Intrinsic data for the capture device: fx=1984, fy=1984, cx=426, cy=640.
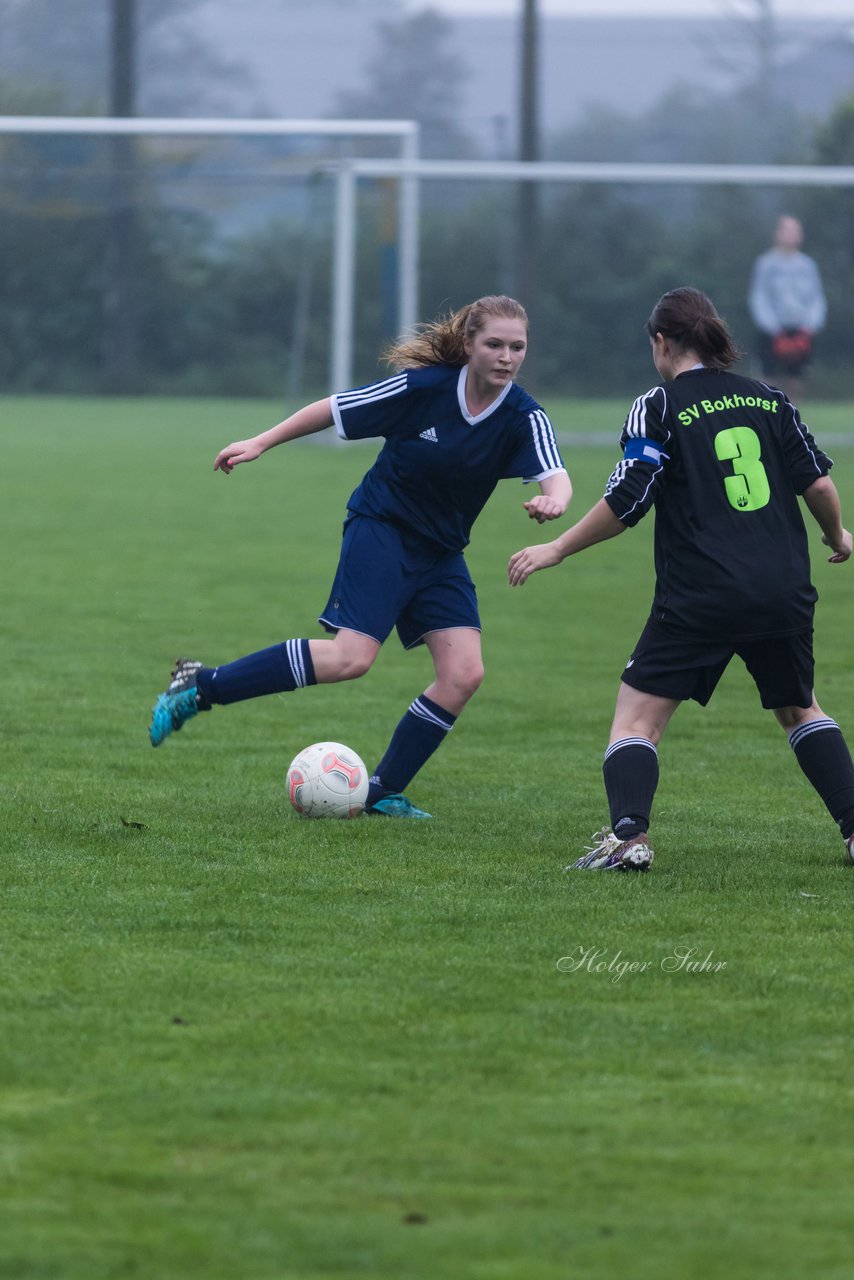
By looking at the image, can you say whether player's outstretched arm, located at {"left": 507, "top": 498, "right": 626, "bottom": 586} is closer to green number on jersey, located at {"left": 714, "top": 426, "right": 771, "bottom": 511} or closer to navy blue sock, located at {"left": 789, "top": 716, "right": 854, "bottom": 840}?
green number on jersey, located at {"left": 714, "top": 426, "right": 771, "bottom": 511}

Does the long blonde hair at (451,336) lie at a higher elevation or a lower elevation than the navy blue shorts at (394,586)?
higher

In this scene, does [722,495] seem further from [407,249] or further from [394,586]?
[407,249]

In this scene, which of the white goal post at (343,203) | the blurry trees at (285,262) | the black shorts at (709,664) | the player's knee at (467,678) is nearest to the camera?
the black shorts at (709,664)

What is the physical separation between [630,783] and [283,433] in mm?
1455

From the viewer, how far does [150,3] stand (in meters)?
49.2

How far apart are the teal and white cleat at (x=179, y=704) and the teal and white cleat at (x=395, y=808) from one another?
0.59 m

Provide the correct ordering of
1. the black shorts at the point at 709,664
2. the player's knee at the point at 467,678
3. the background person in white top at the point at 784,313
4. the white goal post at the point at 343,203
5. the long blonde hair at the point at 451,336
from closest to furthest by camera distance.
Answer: the black shorts at the point at 709,664
the long blonde hair at the point at 451,336
the player's knee at the point at 467,678
the background person in white top at the point at 784,313
the white goal post at the point at 343,203

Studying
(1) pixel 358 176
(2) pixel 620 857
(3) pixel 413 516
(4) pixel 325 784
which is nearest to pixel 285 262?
(1) pixel 358 176

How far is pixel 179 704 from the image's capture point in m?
5.88

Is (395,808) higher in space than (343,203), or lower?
lower

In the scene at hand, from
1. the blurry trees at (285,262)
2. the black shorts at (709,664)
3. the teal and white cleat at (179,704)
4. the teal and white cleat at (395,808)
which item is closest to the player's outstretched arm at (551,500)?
the black shorts at (709,664)

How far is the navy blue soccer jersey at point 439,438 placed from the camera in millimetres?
5777

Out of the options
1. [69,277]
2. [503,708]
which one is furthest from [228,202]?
[503,708]

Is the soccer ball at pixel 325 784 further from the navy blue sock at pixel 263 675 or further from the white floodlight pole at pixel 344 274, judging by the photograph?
the white floodlight pole at pixel 344 274
